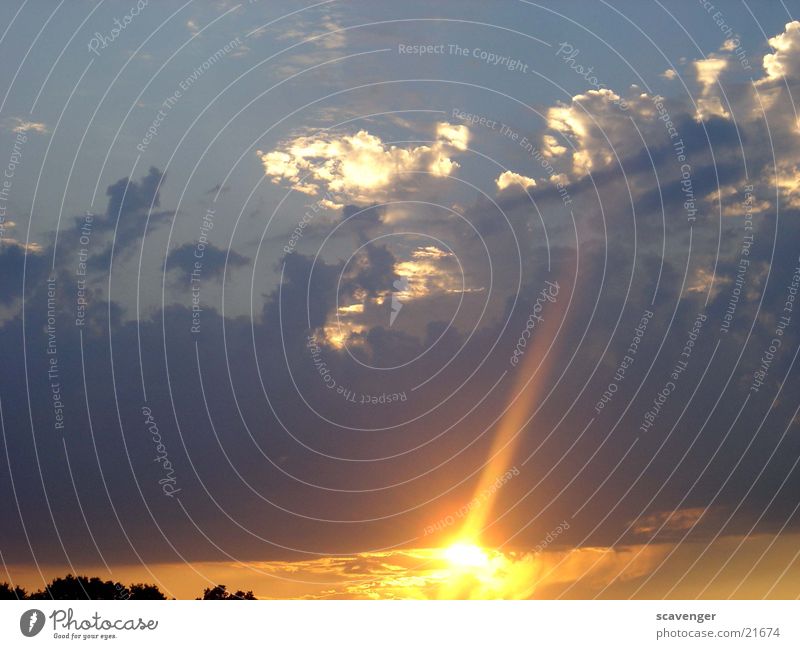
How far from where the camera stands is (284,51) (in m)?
39.1

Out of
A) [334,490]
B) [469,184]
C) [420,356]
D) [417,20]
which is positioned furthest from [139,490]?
[417,20]

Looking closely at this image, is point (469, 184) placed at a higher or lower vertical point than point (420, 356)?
higher

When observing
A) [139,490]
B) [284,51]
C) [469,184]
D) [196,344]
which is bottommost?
[139,490]

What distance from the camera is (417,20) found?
38.7m
